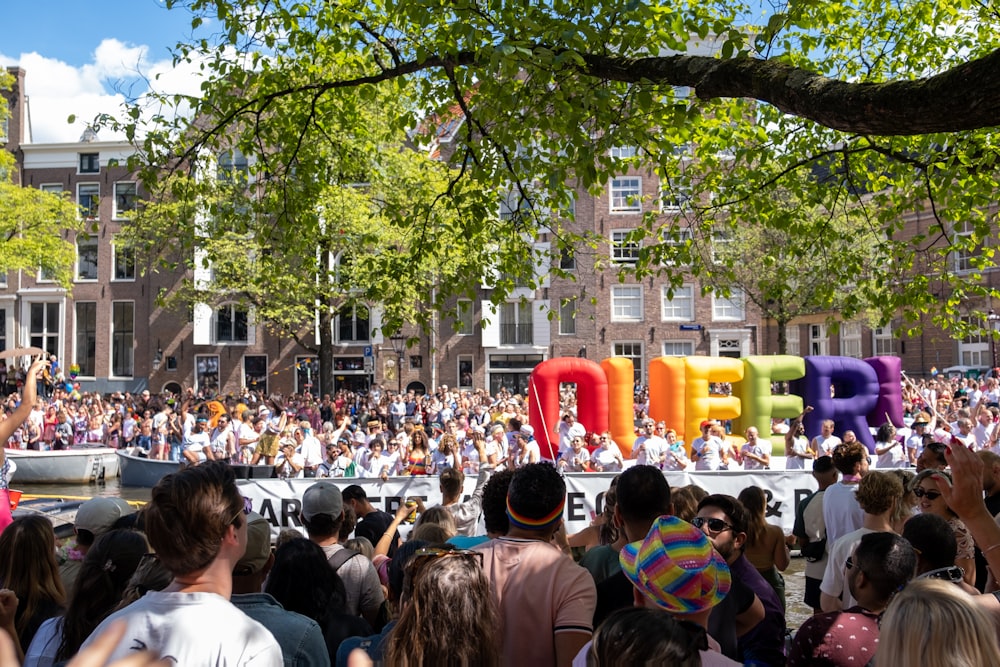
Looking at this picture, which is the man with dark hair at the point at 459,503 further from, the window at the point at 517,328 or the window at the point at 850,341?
the window at the point at 850,341

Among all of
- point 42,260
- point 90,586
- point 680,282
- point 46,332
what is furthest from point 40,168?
point 90,586

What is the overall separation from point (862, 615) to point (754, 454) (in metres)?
10.8

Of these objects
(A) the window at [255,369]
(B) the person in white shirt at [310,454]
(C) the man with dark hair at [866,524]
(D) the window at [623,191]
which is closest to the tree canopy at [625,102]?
(C) the man with dark hair at [866,524]

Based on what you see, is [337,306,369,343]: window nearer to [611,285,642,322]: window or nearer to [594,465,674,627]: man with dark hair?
[611,285,642,322]: window

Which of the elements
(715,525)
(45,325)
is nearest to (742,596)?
(715,525)

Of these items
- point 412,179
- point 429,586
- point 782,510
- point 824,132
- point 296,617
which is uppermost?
point 412,179

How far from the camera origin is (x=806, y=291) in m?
38.2

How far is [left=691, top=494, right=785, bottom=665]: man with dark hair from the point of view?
12.9 ft

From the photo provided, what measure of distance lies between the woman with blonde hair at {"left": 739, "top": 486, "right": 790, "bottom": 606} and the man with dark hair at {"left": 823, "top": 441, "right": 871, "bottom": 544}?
0.74m

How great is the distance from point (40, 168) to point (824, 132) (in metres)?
42.8

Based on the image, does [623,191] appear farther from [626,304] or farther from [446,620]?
[446,620]

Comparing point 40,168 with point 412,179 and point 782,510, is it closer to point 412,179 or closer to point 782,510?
point 412,179

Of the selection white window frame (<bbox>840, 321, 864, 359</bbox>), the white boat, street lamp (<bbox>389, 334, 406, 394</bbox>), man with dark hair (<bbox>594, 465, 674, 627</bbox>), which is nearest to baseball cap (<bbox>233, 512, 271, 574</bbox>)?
man with dark hair (<bbox>594, 465, 674, 627</bbox>)

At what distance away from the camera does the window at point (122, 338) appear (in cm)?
4334
